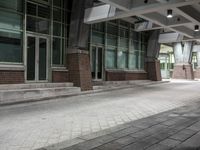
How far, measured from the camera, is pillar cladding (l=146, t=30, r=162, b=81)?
18250 millimetres

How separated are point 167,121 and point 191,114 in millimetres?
1211

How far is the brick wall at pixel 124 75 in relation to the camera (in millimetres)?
14531

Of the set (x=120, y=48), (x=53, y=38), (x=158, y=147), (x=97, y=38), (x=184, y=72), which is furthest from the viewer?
(x=184, y=72)

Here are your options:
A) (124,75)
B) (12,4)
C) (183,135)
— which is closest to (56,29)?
(12,4)

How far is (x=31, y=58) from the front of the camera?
10266 millimetres

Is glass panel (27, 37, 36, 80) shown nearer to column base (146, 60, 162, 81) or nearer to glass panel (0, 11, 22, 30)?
glass panel (0, 11, 22, 30)

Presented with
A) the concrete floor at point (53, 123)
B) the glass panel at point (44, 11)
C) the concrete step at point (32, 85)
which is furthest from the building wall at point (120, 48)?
the concrete floor at point (53, 123)

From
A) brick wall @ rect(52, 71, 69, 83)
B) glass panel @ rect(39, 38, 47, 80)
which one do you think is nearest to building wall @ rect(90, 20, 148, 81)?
brick wall @ rect(52, 71, 69, 83)

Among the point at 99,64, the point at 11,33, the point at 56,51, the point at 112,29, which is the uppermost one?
the point at 112,29

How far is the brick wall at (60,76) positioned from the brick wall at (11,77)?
66.4 inches

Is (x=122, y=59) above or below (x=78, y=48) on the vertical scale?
below

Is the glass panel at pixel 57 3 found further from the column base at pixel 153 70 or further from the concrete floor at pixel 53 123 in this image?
the column base at pixel 153 70

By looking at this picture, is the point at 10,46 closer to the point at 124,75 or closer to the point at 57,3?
the point at 57,3

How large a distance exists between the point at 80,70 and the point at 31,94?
3092 millimetres
